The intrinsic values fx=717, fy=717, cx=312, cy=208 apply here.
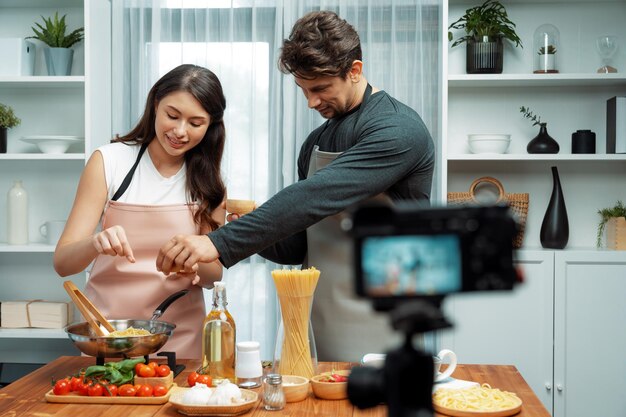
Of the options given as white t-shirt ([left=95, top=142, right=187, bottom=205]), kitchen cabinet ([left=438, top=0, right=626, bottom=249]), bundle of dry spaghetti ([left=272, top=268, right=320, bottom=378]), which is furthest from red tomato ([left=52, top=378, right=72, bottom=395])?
kitchen cabinet ([left=438, top=0, right=626, bottom=249])

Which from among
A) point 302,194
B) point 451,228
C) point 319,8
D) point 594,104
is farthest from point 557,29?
point 451,228

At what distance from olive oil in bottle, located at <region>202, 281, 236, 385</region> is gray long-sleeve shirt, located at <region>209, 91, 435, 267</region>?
0.16 meters

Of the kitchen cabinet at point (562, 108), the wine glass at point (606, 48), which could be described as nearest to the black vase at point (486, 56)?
the kitchen cabinet at point (562, 108)

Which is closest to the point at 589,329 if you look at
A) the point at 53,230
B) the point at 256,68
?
the point at 256,68

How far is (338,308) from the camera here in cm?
220

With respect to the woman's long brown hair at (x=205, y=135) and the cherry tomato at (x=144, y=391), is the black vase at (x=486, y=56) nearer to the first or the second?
the woman's long brown hair at (x=205, y=135)

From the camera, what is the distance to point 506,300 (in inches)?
131

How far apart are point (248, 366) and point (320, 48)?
0.86 meters

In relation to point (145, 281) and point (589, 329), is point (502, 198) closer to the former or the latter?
point (589, 329)

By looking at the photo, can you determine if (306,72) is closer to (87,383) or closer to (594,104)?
(87,383)

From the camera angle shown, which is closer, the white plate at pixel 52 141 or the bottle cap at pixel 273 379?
the bottle cap at pixel 273 379

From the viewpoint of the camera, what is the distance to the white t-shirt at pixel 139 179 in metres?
2.25

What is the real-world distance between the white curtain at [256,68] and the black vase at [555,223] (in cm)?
67

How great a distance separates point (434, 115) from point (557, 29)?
75 centimetres
